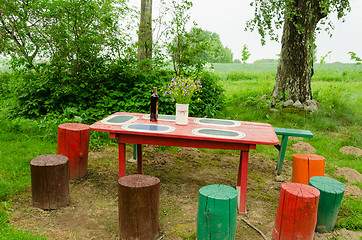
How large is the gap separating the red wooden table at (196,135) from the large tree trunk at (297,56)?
4.14 m

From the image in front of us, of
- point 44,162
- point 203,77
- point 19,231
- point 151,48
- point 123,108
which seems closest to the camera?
point 19,231

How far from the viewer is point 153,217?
9.75 feet

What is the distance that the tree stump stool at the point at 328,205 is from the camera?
318 centimetres

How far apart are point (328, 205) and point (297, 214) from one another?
528mm

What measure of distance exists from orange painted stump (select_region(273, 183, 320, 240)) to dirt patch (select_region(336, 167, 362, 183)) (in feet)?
7.02

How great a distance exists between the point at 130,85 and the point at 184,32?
1.72 metres

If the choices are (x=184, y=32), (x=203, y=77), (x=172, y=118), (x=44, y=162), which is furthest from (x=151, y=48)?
(x=44, y=162)

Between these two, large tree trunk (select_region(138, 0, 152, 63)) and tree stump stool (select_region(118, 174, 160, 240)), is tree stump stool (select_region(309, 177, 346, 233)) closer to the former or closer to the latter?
tree stump stool (select_region(118, 174, 160, 240))

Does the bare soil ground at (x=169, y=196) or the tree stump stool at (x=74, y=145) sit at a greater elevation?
the tree stump stool at (x=74, y=145)

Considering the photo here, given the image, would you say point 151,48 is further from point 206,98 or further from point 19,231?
point 19,231

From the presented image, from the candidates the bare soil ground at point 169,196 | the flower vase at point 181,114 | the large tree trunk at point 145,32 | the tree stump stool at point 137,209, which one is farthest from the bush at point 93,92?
the tree stump stool at point 137,209

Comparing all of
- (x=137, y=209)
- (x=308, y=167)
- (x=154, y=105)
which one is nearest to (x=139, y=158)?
(x=154, y=105)

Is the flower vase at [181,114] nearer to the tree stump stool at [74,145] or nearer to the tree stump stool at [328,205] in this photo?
the tree stump stool at [74,145]

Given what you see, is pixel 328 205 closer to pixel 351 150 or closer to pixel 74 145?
pixel 74 145
